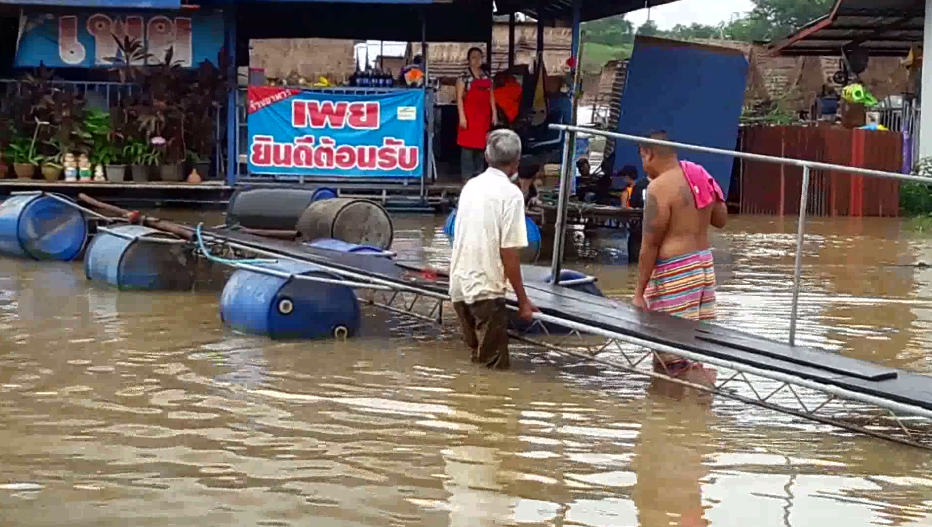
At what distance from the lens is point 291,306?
8.63m

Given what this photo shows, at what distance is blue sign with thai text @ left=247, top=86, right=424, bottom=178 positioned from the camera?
17328mm

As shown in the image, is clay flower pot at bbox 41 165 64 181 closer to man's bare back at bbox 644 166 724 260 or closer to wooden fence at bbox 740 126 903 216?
wooden fence at bbox 740 126 903 216

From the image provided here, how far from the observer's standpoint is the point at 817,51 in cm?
2562

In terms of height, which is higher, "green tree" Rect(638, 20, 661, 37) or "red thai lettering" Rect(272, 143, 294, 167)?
"green tree" Rect(638, 20, 661, 37)

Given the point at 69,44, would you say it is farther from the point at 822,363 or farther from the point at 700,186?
the point at 822,363

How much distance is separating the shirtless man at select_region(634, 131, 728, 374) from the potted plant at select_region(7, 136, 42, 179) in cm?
1178

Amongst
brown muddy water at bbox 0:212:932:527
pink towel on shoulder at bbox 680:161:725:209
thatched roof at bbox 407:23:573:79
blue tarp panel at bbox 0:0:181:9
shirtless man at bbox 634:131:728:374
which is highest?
thatched roof at bbox 407:23:573:79

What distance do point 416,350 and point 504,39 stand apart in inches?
888

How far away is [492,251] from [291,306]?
164cm

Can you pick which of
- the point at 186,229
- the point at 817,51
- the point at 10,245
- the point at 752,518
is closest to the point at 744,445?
the point at 752,518

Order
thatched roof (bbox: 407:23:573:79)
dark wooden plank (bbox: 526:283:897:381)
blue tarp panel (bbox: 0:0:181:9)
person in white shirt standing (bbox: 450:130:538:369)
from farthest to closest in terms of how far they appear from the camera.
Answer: thatched roof (bbox: 407:23:573:79)
blue tarp panel (bbox: 0:0:181:9)
person in white shirt standing (bbox: 450:130:538:369)
dark wooden plank (bbox: 526:283:897:381)

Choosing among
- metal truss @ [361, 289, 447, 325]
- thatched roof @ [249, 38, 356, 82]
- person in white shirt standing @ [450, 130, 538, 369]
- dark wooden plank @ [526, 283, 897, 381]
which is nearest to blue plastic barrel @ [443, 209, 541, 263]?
metal truss @ [361, 289, 447, 325]

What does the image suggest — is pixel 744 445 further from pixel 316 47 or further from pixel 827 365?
pixel 316 47

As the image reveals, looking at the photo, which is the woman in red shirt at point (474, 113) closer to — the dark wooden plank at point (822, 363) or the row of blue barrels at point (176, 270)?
the row of blue barrels at point (176, 270)
